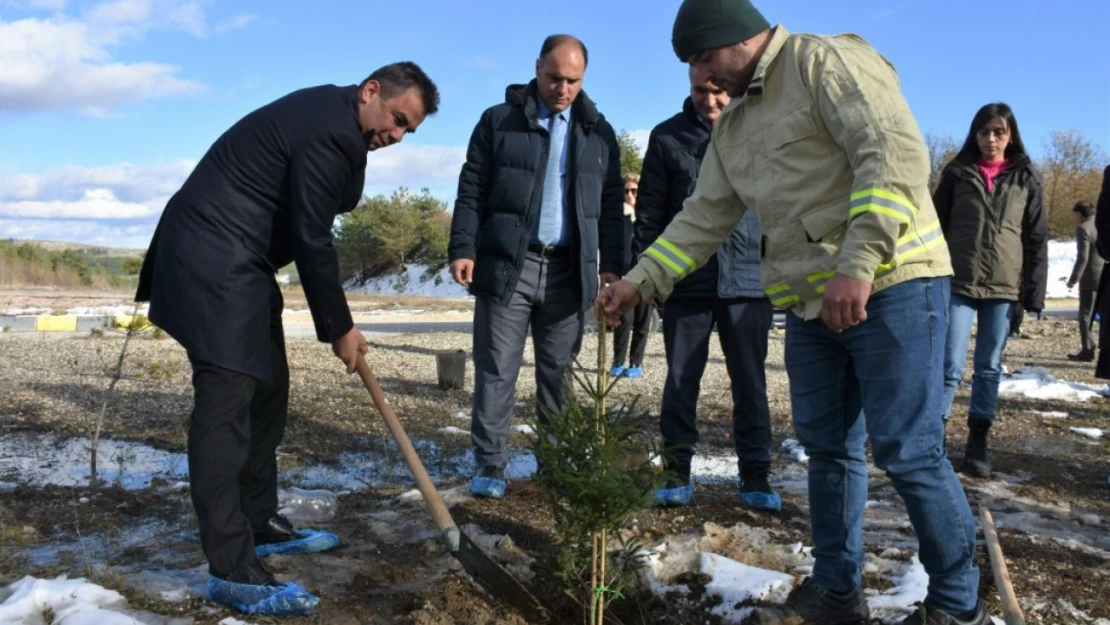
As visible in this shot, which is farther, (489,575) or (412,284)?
(412,284)

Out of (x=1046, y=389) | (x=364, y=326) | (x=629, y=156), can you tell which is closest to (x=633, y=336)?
(x=1046, y=389)

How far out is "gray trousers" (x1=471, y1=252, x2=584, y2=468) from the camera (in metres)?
4.57

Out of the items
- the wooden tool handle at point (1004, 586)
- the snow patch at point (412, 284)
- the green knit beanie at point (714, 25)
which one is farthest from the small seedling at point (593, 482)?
the snow patch at point (412, 284)

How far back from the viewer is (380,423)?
22.2 ft

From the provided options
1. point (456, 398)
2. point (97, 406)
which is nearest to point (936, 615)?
point (456, 398)

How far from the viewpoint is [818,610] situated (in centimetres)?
302

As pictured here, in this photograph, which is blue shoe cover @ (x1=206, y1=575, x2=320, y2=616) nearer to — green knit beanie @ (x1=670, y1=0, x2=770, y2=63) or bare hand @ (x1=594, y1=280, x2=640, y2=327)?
bare hand @ (x1=594, y1=280, x2=640, y2=327)

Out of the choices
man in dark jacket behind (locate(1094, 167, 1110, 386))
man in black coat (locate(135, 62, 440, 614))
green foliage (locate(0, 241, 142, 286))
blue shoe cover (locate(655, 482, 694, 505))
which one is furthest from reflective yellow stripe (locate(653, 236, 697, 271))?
green foliage (locate(0, 241, 142, 286))

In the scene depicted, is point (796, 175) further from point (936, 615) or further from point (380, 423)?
point (380, 423)

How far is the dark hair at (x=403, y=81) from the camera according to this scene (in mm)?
3389

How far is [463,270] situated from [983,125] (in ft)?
10.7

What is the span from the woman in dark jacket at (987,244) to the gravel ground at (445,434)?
54cm

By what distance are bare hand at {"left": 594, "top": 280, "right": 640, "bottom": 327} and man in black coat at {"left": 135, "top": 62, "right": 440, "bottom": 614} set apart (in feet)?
3.33

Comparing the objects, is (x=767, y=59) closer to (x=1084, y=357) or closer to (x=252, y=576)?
(x=252, y=576)
